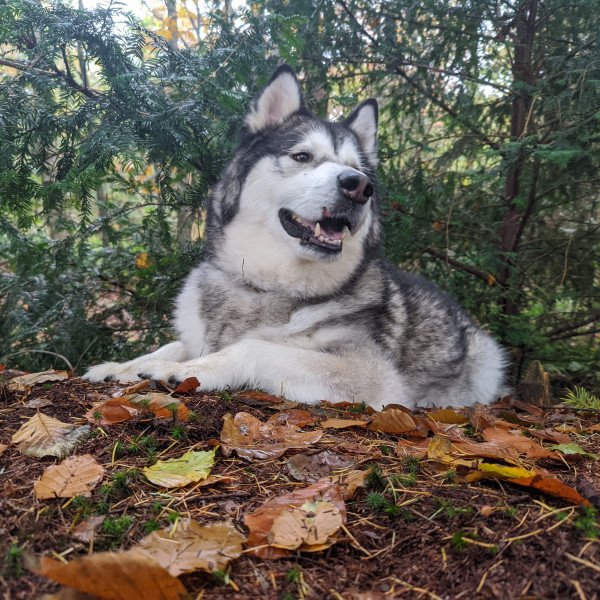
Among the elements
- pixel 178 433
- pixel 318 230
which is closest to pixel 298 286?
pixel 318 230

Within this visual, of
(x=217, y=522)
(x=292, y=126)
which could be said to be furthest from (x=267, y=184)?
(x=217, y=522)

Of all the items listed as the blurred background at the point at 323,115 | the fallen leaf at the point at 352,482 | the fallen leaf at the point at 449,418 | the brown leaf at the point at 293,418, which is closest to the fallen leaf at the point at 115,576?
the fallen leaf at the point at 352,482

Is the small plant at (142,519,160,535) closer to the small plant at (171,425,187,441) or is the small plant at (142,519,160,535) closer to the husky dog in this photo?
the small plant at (171,425,187,441)

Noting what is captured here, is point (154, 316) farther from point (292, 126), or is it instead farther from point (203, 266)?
point (292, 126)

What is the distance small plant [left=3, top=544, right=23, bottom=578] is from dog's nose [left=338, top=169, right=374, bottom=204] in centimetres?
267

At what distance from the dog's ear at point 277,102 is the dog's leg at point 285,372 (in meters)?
1.74

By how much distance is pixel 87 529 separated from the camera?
5.20 feet

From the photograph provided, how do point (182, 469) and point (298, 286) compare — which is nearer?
point (182, 469)

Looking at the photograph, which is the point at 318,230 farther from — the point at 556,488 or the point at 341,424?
the point at 556,488

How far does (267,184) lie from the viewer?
148 inches

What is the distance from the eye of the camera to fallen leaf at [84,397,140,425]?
8.04ft

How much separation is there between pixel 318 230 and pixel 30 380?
2043mm

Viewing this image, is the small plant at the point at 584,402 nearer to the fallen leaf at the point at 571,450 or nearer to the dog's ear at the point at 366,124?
the fallen leaf at the point at 571,450

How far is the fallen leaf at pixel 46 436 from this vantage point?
2115mm
